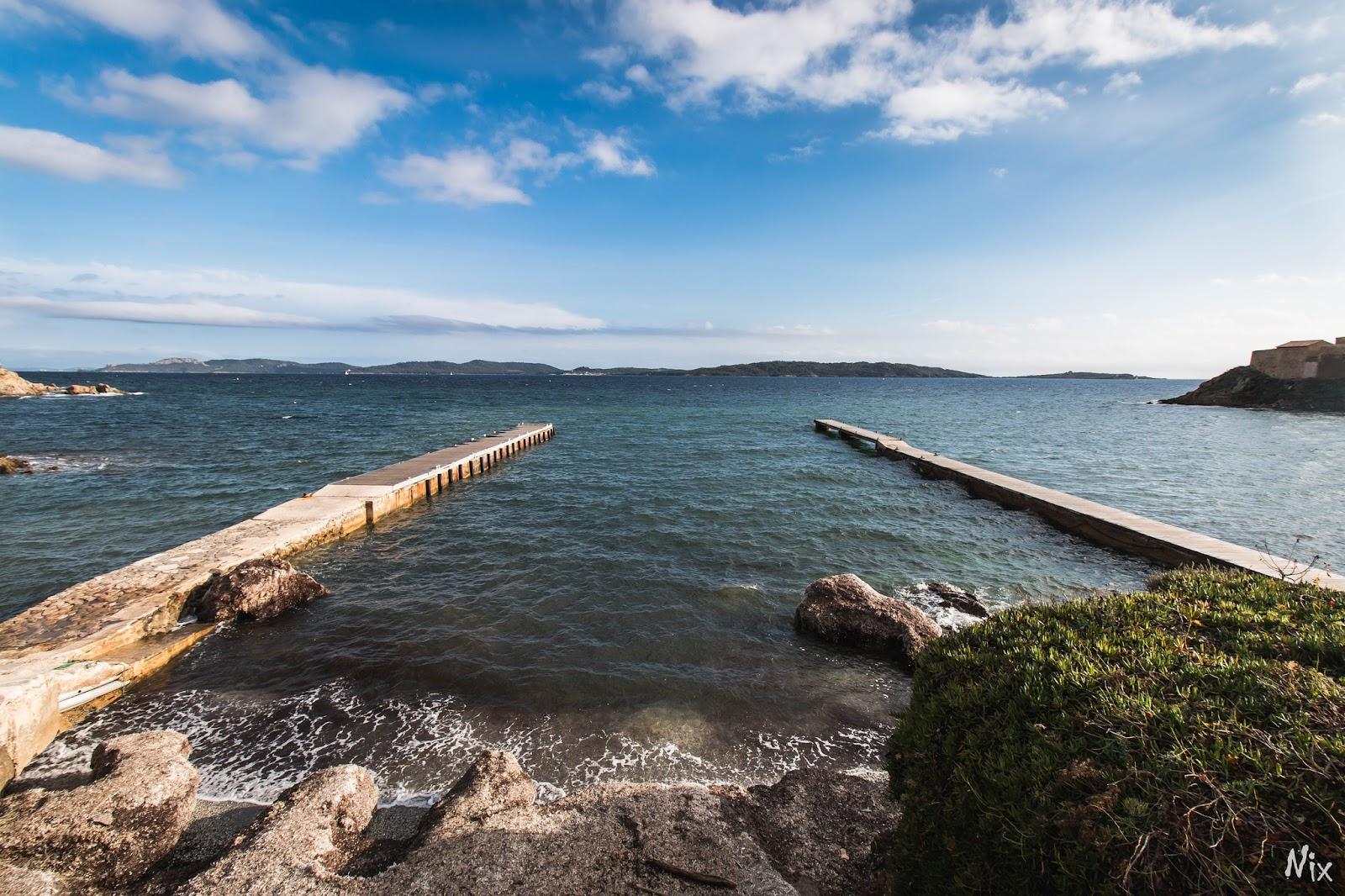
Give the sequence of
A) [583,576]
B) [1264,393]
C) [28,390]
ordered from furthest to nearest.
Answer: [28,390]
[1264,393]
[583,576]

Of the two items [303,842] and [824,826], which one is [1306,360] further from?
[303,842]

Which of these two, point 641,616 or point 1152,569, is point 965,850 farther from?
point 1152,569

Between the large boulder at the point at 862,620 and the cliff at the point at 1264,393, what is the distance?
80.2 m

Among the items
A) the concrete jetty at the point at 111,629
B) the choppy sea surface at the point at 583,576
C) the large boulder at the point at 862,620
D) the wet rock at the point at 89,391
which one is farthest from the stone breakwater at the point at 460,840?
the wet rock at the point at 89,391

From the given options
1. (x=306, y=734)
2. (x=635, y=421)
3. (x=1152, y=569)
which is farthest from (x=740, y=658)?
(x=635, y=421)

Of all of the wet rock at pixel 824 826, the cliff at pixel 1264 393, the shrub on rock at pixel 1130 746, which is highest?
the cliff at pixel 1264 393

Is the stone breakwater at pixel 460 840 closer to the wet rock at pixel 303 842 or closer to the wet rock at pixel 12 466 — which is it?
the wet rock at pixel 303 842

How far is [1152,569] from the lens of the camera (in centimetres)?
1438

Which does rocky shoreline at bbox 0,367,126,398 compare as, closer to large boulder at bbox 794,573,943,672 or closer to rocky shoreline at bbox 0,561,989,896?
rocky shoreline at bbox 0,561,989,896

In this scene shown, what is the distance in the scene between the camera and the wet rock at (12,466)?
23.8 m

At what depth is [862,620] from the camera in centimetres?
1029

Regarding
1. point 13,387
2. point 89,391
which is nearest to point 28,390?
point 13,387

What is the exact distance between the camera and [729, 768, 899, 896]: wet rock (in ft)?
15.8

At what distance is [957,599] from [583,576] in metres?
8.51
